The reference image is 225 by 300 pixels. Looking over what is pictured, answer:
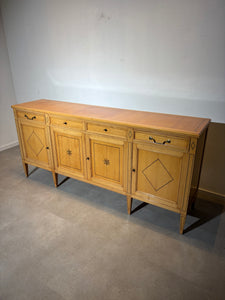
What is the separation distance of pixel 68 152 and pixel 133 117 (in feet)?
2.53

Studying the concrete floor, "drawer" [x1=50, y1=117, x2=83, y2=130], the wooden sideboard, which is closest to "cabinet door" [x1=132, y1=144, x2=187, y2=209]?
the wooden sideboard

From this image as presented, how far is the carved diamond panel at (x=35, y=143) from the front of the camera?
250 cm

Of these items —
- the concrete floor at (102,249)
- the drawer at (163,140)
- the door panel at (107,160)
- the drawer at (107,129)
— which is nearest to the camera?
the concrete floor at (102,249)

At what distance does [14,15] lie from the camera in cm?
301

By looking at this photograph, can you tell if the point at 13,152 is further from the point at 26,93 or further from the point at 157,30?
the point at 157,30

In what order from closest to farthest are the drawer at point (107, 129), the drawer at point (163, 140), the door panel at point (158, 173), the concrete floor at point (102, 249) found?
the concrete floor at point (102, 249)
the drawer at point (163, 140)
the door panel at point (158, 173)
the drawer at point (107, 129)

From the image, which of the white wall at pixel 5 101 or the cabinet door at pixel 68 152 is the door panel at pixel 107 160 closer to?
the cabinet door at pixel 68 152

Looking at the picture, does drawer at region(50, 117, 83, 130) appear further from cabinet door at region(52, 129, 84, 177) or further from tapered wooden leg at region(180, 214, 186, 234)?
tapered wooden leg at region(180, 214, 186, 234)

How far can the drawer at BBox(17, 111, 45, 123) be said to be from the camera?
7.68 feet

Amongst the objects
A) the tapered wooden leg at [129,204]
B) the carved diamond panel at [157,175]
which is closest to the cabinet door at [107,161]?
the tapered wooden leg at [129,204]

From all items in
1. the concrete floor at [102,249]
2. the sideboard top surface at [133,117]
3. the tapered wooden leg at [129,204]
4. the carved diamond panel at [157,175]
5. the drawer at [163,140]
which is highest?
the sideboard top surface at [133,117]

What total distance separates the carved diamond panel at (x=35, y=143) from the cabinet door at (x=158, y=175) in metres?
1.14

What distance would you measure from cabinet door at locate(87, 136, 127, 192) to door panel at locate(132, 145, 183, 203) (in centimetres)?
14

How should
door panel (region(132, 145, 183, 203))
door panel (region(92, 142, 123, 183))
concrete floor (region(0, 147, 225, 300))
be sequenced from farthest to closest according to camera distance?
door panel (region(92, 142, 123, 183))
door panel (region(132, 145, 183, 203))
concrete floor (region(0, 147, 225, 300))
